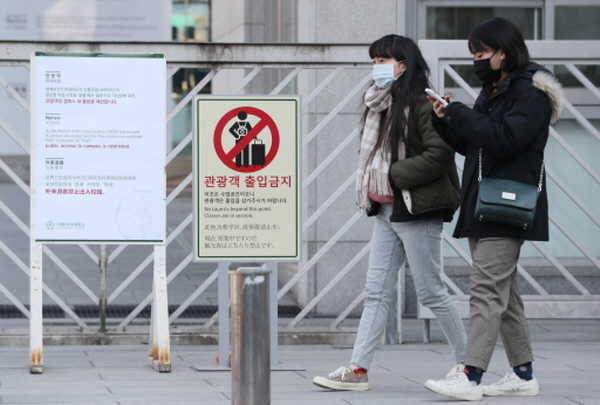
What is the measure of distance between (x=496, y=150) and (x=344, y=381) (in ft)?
4.94

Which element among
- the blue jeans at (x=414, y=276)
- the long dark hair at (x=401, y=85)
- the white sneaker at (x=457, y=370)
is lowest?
the white sneaker at (x=457, y=370)

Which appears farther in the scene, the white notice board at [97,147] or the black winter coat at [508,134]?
the white notice board at [97,147]

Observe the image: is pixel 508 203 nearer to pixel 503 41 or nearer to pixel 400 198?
pixel 400 198

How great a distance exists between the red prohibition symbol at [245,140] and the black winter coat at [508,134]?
1334mm

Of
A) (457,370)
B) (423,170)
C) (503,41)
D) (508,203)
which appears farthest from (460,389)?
(503,41)

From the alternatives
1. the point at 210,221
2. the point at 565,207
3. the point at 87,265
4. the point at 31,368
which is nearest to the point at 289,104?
the point at 210,221

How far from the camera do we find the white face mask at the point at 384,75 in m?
5.27

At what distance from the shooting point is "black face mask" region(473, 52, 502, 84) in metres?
4.89

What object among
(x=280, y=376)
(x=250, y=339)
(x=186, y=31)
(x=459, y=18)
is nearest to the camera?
(x=250, y=339)

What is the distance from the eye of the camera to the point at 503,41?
4.83 m

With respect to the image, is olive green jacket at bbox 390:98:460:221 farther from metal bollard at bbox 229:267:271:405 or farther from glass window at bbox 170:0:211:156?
glass window at bbox 170:0:211:156

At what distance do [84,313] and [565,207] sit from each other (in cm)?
440

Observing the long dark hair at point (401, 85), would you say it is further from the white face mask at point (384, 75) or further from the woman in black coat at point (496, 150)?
the woman in black coat at point (496, 150)

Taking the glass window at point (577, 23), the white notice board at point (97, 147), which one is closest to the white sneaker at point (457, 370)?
the white notice board at point (97, 147)
